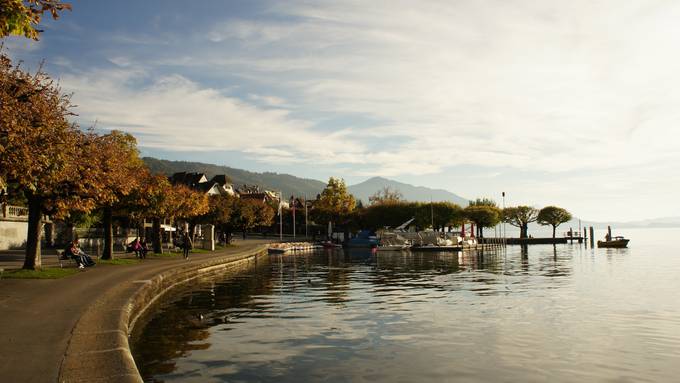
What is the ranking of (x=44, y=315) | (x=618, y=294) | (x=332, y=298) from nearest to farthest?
(x=44, y=315) → (x=332, y=298) → (x=618, y=294)

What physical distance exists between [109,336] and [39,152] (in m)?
10.9

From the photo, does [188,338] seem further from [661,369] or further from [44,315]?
[661,369]

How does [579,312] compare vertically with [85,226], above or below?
below

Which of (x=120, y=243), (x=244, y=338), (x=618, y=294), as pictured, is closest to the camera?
(x=244, y=338)

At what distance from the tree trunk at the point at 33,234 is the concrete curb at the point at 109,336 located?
6.37 m

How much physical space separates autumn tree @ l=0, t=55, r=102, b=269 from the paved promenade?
12.7ft

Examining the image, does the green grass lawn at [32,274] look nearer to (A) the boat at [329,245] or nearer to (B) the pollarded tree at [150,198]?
(B) the pollarded tree at [150,198]

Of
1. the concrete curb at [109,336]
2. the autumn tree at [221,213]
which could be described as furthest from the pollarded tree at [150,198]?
the autumn tree at [221,213]

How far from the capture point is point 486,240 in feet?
426

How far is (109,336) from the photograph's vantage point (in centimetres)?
1320

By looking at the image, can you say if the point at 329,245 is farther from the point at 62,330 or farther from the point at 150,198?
the point at 62,330

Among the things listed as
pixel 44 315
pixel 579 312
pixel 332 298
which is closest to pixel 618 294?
pixel 579 312

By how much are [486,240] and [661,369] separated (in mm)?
118510

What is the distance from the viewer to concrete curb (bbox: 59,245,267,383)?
33.6 feet
